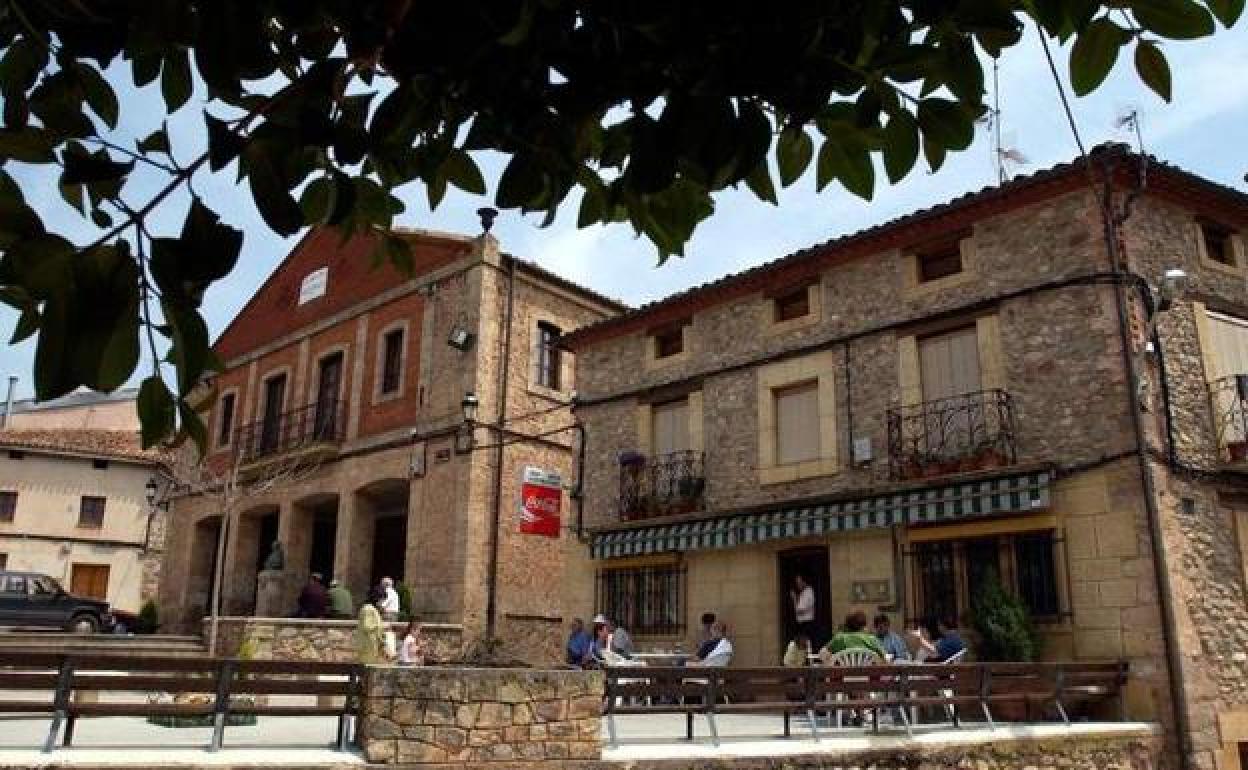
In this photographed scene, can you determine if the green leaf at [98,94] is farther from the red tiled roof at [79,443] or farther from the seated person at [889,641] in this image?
the red tiled roof at [79,443]

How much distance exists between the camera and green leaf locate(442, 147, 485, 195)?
206cm

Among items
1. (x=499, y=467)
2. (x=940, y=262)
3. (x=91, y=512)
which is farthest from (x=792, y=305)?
(x=91, y=512)

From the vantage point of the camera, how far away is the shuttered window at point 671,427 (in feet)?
51.3

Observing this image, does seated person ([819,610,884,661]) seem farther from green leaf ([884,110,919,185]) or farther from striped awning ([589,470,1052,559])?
green leaf ([884,110,919,185])

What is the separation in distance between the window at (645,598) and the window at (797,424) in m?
2.40

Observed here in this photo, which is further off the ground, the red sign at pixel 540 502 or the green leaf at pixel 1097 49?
the red sign at pixel 540 502

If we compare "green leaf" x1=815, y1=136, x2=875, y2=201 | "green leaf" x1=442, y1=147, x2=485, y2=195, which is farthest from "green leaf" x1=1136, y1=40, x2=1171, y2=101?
"green leaf" x1=442, y1=147, x2=485, y2=195

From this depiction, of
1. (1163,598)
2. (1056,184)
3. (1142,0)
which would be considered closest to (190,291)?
(1142,0)

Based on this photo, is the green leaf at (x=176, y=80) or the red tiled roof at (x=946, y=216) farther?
the red tiled roof at (x=946, y=216)

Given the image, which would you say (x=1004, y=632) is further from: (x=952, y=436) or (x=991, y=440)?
(x=952, y=436)

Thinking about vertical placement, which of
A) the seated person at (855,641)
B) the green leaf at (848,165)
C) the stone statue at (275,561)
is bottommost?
the seated person at (855,641)

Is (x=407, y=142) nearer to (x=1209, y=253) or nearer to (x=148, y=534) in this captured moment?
(x=1209, y=253)

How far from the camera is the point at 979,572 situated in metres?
11.7

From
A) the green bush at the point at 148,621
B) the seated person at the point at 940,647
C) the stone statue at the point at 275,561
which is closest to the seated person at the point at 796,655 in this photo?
the seated person at the point at 940,647
